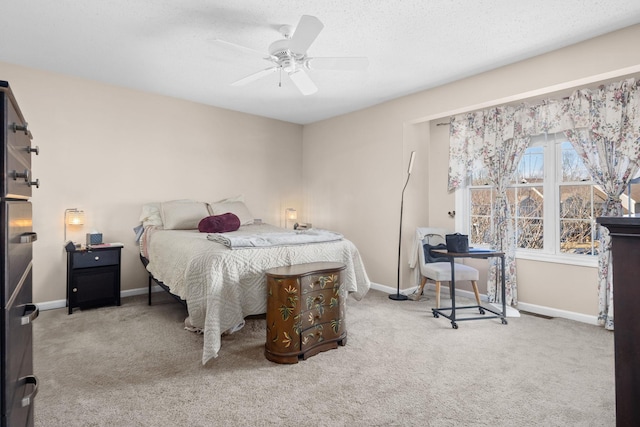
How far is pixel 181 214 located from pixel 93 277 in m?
1.09

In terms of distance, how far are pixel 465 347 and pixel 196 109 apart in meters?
4.29

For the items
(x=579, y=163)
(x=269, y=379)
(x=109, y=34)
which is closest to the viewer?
(x=269, y=379)

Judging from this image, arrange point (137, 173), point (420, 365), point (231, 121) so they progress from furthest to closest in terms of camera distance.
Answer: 1. point (231, 121)
2. point (137, 173)
3. point (420, 365)

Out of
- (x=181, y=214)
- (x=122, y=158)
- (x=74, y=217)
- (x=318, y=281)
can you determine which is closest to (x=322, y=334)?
(x=318, y=281)

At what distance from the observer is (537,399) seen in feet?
6.57

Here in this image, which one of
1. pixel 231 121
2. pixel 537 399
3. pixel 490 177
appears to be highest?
pixel 231 121

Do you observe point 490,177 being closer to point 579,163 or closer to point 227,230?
point 579,163

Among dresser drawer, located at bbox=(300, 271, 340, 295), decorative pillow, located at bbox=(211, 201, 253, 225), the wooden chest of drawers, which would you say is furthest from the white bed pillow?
dresser drawer, located at bbox=(300, 271, 340, 295)

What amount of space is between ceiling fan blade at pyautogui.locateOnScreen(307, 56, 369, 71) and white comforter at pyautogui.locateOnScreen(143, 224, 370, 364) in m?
1.53

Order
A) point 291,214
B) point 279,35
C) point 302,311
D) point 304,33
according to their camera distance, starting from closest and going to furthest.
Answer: point 304,33
point 302,311
point 279,35
point 291,214

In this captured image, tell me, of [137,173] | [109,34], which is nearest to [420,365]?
[109,34]

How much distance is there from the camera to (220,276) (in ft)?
8.36

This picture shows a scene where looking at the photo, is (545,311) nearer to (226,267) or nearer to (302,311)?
(302,311)

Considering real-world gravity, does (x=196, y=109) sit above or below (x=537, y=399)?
above
